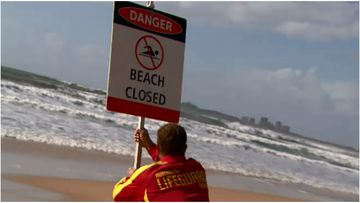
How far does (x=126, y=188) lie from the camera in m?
3.39

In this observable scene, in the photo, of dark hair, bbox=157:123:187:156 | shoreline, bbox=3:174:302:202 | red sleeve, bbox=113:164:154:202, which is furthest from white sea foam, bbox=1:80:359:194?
dark hair, bbox=157:123:187:156

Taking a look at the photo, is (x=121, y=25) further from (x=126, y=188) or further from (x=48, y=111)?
(x=48, y=111)

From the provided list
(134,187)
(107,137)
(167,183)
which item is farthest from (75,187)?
(107,137)

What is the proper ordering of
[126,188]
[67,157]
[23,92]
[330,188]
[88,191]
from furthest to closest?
[23,92]
[330,188]
[67,157]
[88,191]
[126,188]

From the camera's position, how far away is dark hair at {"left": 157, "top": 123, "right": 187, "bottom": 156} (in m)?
3.35

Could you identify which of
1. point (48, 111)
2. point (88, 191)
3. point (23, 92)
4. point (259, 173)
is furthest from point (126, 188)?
point (23, 92)

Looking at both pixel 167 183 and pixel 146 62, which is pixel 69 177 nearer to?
pixel 146 62

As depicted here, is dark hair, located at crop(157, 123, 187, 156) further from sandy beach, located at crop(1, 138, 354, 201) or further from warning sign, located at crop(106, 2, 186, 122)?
sandy beach, located at crop(1, 138, 354, 201)

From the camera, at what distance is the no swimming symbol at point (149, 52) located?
384 cm

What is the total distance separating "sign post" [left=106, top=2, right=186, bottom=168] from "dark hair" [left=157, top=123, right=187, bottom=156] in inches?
19.6

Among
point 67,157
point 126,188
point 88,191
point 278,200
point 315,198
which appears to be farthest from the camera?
point 315,198

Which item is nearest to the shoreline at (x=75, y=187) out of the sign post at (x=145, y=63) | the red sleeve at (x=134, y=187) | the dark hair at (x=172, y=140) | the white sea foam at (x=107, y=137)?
the white sea foam at (x=107, y=137)

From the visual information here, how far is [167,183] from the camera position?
3309 millimetres

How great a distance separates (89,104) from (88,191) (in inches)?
747
